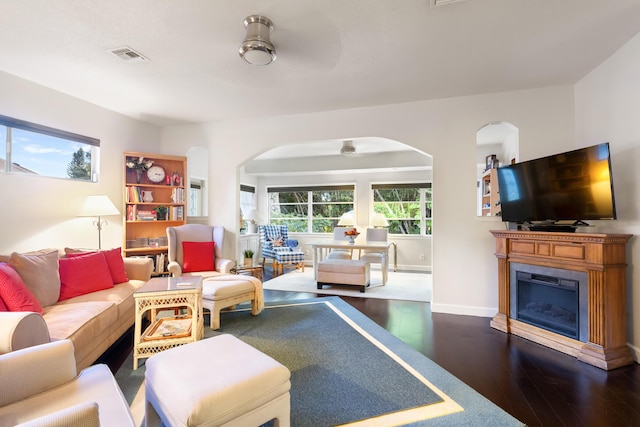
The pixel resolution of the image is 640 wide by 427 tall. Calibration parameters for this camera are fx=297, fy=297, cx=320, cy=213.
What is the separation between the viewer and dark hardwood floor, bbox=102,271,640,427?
1.78 metres

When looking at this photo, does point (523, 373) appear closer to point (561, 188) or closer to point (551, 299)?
point (551, 299)

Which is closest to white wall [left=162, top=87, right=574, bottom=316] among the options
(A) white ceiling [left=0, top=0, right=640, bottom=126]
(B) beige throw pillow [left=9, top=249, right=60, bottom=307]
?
(A) white ceiling [left=0, top=0, right=640, bottom=126]

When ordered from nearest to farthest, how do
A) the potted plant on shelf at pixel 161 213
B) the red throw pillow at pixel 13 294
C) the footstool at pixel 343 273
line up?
1. the red throw pillow at pixel 13 294
2. the potted plant on shelf at pixel 161 213
3. the footstool at pixel 343 273

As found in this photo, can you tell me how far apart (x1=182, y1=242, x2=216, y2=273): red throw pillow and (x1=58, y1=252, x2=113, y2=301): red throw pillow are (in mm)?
961

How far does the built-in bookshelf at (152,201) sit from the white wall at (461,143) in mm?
2307

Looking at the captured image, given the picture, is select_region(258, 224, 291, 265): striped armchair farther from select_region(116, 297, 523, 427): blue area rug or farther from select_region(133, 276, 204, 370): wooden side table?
select_region(133, 276, 204, 370): wooden side table

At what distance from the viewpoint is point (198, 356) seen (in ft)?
5.01

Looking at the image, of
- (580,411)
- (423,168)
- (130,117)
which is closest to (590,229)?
(580,411)

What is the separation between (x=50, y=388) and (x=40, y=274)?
1.38m

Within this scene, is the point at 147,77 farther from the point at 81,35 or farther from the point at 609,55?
the point at 609,55

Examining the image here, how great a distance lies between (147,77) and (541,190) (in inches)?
160

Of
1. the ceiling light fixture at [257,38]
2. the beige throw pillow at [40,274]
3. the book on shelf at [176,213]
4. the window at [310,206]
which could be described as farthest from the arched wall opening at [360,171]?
the beige throw pillow at [40,274]

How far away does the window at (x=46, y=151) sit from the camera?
3.00m

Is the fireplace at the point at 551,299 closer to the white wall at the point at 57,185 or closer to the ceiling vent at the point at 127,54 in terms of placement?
the ceiling vent at the point at 127,54
